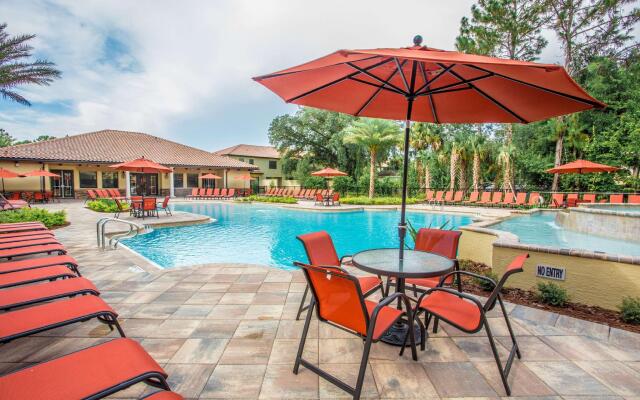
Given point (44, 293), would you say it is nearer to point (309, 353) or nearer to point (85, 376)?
point (85, 376)

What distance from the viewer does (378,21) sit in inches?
391

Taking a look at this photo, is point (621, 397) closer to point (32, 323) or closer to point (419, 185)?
point (32, 323)

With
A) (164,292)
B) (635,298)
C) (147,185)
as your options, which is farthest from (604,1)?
(147,185)

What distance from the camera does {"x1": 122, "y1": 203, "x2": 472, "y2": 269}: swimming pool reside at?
7.00 metres

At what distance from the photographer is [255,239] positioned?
356 inches

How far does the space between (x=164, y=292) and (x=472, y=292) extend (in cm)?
380

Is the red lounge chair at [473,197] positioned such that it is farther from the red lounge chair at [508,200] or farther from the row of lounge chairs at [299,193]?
the row of lounge chairs at [299,193]

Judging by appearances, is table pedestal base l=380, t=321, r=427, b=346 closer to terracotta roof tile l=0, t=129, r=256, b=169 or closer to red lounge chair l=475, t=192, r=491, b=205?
red lounge chair l=475, t=192, r=491, b=205

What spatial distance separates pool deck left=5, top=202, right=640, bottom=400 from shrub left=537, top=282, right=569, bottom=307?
30 centimetres

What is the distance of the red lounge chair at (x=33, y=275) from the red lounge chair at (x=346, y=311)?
2536 millimetres

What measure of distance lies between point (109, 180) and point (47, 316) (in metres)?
25.1

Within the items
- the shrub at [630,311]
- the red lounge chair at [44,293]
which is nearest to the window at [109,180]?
the red lounge chair at [44,293]

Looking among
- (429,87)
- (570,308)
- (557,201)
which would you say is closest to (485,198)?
(557,201)

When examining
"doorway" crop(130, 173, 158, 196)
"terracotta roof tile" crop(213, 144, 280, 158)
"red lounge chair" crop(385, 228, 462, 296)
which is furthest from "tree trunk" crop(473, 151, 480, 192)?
"doorway" crop(130, 173, 158, 196)
